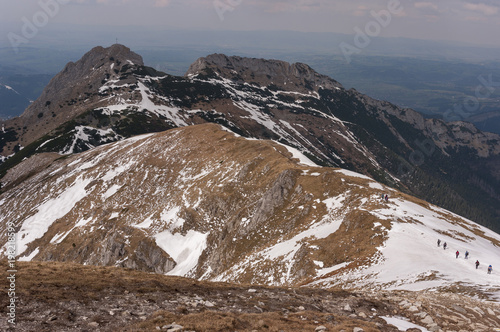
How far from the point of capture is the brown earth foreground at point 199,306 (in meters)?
16.3

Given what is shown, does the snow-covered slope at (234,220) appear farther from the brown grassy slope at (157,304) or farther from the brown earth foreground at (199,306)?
the brown grassy slope at (157,304)

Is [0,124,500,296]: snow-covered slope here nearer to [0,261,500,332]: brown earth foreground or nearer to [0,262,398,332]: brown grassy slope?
[0,261,500,332]: brown earth foreground

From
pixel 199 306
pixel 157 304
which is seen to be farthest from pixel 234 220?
pixel 157 304

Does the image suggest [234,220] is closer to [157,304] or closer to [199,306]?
[199,306]

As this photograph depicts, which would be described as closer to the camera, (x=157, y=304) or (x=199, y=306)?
(x=157, y=304)

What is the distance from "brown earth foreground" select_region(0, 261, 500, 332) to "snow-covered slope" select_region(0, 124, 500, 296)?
9599 millimetres

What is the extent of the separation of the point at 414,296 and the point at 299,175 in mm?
48035

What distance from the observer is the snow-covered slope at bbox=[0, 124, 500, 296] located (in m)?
41.7

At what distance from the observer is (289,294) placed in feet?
85.7

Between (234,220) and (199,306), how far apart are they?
51.1 meters

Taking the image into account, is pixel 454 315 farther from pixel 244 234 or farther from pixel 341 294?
pixel 244 234

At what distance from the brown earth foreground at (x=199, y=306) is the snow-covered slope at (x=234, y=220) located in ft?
31.5

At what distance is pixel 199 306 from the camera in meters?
20.1

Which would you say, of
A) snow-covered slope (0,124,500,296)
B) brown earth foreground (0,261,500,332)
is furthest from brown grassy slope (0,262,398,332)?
snow-covered slope (0,124,500,296)
